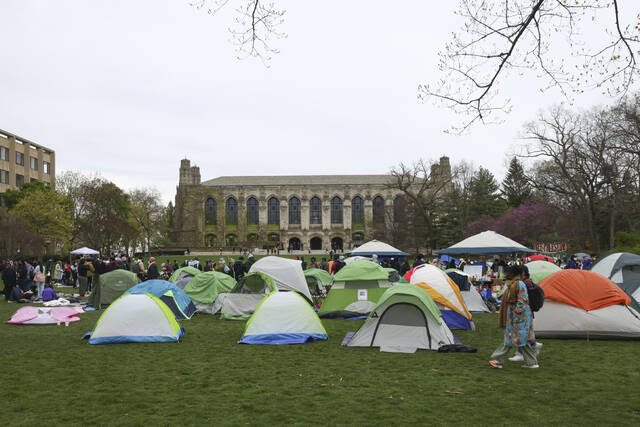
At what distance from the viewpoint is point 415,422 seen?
17.4 feet

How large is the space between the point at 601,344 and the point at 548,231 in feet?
133

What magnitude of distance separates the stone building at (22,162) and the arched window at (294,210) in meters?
31.7

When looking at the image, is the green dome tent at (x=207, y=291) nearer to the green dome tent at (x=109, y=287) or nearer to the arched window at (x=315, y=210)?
the green dome tent at (x=109, y=287)

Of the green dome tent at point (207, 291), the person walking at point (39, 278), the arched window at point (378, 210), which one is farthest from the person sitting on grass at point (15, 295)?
the arched window at point (378, 210)

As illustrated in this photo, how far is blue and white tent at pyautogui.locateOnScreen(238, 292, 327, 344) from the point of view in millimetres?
9867

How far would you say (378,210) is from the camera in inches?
2899

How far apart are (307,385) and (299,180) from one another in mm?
70493

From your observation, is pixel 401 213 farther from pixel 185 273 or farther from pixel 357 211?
pixel 185 273

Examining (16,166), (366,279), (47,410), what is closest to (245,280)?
(366,279)

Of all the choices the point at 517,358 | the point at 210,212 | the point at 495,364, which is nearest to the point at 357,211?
the point at 210,212

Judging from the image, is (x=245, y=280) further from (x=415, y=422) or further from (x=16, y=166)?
(x=16, y=166)

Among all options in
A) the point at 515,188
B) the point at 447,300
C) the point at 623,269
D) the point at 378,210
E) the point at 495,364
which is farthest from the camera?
the point at 378,210

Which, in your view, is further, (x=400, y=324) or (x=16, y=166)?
(x=16, y=166)

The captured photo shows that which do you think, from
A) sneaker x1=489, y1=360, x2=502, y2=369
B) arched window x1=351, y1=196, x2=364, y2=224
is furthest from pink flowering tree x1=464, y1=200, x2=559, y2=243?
sneaker x1=489, y1=360, x2=502, y2=369
